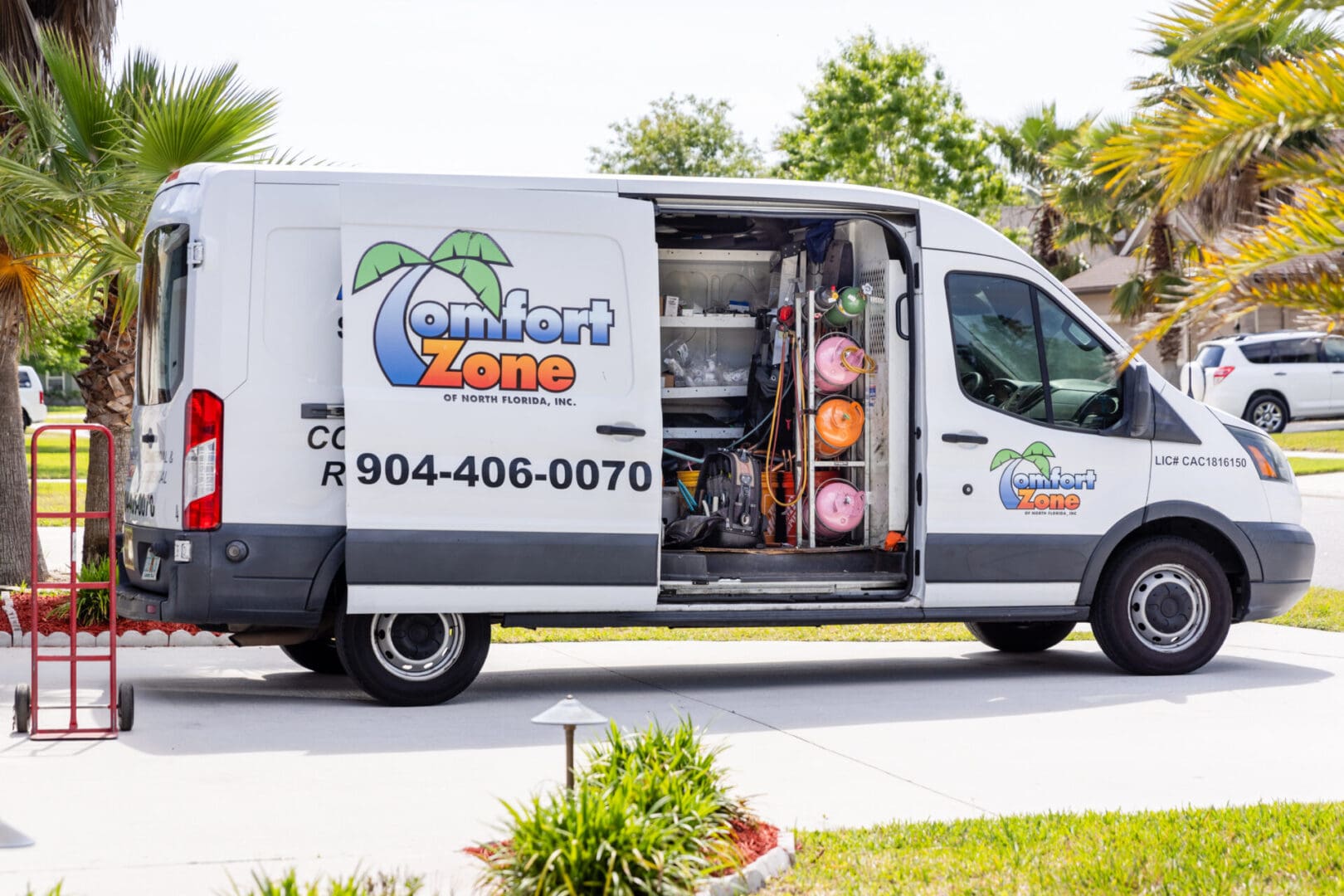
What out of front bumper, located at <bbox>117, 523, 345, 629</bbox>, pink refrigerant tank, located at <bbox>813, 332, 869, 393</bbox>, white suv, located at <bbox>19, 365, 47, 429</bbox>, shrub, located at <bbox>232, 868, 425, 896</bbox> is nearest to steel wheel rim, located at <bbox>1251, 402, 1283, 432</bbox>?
pink refrigerant tank, located at <bbox>813, 332, 869, 393</bbox>

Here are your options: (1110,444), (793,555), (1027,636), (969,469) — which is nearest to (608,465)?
(793,555)

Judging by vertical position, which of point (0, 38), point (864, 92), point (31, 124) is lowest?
point (31, 124)

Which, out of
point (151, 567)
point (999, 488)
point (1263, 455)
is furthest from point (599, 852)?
point (1263, 455)

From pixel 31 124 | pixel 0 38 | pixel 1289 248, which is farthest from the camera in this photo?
pixel 0 38

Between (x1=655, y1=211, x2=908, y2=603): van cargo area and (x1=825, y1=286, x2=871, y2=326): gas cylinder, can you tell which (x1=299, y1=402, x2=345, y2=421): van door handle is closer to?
(x1=655, y1=211, x2=908, y2=603): van cargo area

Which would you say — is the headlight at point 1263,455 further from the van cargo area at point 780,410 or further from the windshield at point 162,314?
the windshield at point 162,314

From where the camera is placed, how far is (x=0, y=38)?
1218cm

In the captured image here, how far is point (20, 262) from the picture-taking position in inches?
444

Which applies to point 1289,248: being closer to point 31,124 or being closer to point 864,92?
point 31,124

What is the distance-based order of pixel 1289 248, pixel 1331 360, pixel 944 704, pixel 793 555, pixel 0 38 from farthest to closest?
1. pixel 1331 360
2. pixel 0 38
3. pixel 793 555
4. pixel 944 704
5. pixel 1289 248

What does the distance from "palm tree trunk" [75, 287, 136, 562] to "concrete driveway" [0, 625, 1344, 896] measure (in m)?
2.08

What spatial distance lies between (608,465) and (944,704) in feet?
7.25

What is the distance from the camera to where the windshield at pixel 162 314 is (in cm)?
784

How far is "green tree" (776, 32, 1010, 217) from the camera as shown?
108 ft
